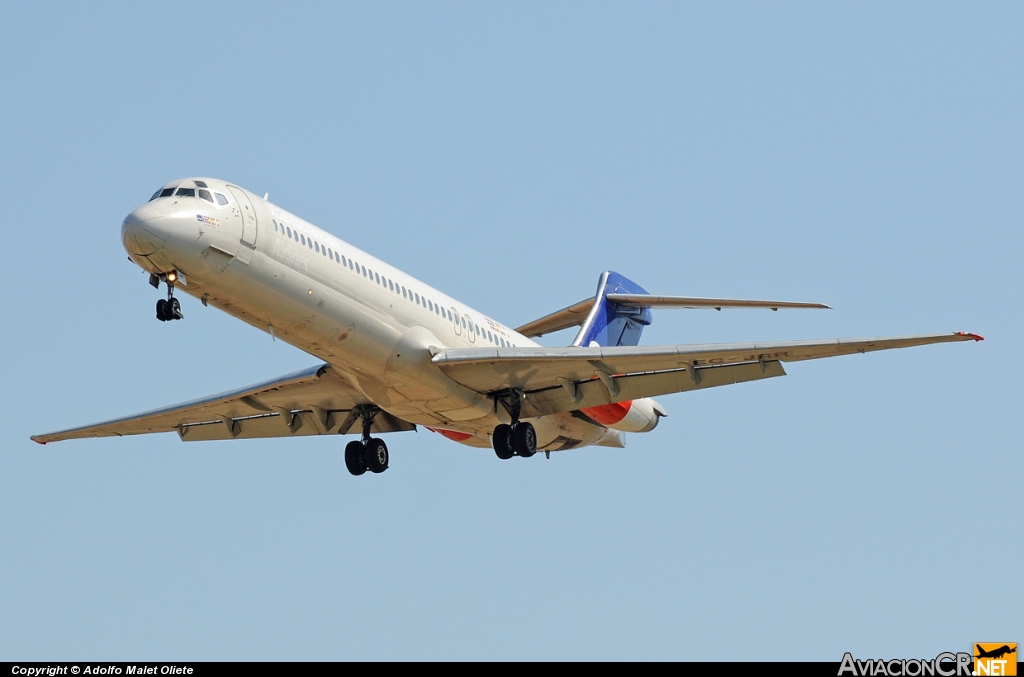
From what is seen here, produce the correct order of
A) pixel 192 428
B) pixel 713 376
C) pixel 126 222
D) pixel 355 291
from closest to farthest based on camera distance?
1. pixel 126 222
2. pixel 355 291
3. pixel 713 376
4. pixel 192 428

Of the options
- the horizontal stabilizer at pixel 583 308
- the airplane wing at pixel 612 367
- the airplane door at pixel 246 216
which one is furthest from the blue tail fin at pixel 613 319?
the airplane door at pixel 246 216

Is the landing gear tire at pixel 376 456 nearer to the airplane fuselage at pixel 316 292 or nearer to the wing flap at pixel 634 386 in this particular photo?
the airplane fuselage at pixel 316 292

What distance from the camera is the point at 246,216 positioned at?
25266 mm

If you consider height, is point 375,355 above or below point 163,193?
below

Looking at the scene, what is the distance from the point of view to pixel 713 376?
28.0m

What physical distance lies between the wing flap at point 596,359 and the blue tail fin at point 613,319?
491 centimetres

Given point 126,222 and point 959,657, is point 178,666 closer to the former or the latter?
point 126,222

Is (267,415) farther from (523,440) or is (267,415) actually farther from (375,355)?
(523,440)

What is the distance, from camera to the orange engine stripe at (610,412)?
101ft

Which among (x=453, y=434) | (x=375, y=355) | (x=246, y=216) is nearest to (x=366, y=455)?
(x=453, y=434)

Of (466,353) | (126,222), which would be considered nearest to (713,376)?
(466,353)

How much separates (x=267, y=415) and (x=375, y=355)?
578 centimetres

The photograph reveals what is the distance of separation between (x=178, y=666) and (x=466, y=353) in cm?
793

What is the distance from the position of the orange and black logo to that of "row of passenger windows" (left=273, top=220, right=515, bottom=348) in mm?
11391
